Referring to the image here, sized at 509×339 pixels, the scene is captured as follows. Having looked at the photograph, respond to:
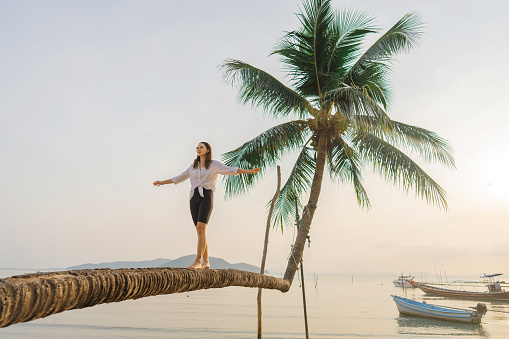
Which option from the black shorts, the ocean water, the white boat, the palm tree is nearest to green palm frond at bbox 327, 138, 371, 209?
the palm tree

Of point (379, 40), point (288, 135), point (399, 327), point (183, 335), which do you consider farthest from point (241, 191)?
point (399, 327)

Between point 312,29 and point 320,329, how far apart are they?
962 inches

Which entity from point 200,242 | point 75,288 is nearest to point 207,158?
point 200,242

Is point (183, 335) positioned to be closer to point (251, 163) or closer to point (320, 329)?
point (320, 329)

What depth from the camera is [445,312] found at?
1121 inches

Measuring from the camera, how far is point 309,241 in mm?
8797

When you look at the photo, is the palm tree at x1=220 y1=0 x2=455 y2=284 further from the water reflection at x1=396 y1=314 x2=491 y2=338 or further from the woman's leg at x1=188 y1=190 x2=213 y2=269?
the water reflection at x1=396 y1=314 x2=491 y2=338

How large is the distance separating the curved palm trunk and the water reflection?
90.1 ft

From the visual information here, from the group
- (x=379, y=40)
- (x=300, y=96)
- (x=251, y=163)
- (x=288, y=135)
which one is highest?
(x=379, y=40)

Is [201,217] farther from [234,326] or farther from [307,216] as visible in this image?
[234,326]

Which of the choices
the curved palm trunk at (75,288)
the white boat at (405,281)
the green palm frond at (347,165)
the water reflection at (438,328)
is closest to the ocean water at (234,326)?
the water reflection at (438,328)

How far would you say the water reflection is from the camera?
2619cm

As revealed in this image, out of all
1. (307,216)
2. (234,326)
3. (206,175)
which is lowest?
(234,326)

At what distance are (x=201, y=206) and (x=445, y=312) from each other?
29.6 metres
